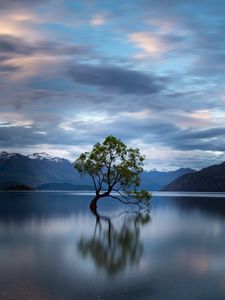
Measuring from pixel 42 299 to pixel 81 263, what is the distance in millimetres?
9428

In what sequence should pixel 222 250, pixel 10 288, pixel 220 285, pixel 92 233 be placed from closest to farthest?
pixel 10 288 < pixel 220 285 < pixel 222 250 < pixel 92 233

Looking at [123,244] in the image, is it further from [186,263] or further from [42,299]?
[42,299]

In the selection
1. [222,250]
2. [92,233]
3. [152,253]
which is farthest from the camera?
[92,233]

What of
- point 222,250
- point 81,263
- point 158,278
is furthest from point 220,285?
point 222,250

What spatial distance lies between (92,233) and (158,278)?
25481mm

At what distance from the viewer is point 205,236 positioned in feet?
154

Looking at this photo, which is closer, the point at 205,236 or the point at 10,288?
the point at 10,288

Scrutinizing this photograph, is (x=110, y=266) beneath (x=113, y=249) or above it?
above

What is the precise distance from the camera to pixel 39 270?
85.1 ft

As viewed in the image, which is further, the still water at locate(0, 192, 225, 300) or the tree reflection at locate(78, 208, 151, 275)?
the tree reflection at locate(78, 208, 151, 275)

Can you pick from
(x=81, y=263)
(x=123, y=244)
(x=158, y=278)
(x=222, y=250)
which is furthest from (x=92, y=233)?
(x=158, y=278)

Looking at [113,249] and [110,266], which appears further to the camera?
[113,249]

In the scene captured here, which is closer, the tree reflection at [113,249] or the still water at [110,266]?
the still water at [110,266]

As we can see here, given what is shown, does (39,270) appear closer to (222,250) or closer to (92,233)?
(222,250)
